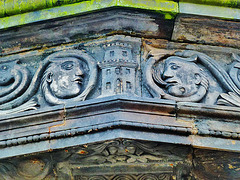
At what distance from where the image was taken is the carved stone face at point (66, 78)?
10.8 ft

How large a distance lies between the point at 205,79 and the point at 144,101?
675mm

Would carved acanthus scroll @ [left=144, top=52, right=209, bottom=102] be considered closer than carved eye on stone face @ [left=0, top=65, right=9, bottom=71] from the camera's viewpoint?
Yes

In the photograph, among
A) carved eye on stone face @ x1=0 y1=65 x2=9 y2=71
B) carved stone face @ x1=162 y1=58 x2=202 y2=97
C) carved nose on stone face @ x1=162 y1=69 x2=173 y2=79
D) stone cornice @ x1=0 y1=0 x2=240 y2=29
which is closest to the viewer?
carved stone face @ x1=162 y1=58 x2=202 y2=97

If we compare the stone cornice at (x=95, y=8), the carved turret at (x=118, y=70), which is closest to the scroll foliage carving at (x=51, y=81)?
the carved turret at (x=118, y=70)

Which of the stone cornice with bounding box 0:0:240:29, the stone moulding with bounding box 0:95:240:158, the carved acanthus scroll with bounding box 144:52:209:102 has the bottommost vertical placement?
the stone moulding with bounding box 0:95:240:158

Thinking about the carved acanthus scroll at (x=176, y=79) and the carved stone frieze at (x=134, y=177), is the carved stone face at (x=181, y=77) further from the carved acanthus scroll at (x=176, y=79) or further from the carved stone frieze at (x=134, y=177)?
the carved stone frieze at (x=134, y=177)

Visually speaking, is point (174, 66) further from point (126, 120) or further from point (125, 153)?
point (125, 153)

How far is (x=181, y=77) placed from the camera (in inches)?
133

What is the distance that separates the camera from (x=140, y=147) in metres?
2.93

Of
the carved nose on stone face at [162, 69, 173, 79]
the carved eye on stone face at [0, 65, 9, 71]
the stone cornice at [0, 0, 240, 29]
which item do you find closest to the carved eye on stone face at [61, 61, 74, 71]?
the stone cornice at [0, 0, 240, 29]

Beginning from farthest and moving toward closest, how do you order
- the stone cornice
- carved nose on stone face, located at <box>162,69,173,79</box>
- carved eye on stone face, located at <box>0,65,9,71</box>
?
1. carved eye on stone face, located at <box>0,65,9,71</box>
2. the stone cornice
3. carved nose on stone face, located at <box>162,69,173,79</box>

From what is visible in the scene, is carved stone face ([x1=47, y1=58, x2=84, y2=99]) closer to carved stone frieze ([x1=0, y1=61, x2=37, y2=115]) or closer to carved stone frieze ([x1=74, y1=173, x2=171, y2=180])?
carved stone frieze ([x1=0, y1=61, x2=37, y2=115])

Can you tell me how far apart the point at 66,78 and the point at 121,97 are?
0.62 m

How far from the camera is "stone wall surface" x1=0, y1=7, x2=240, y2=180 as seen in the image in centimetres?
297
